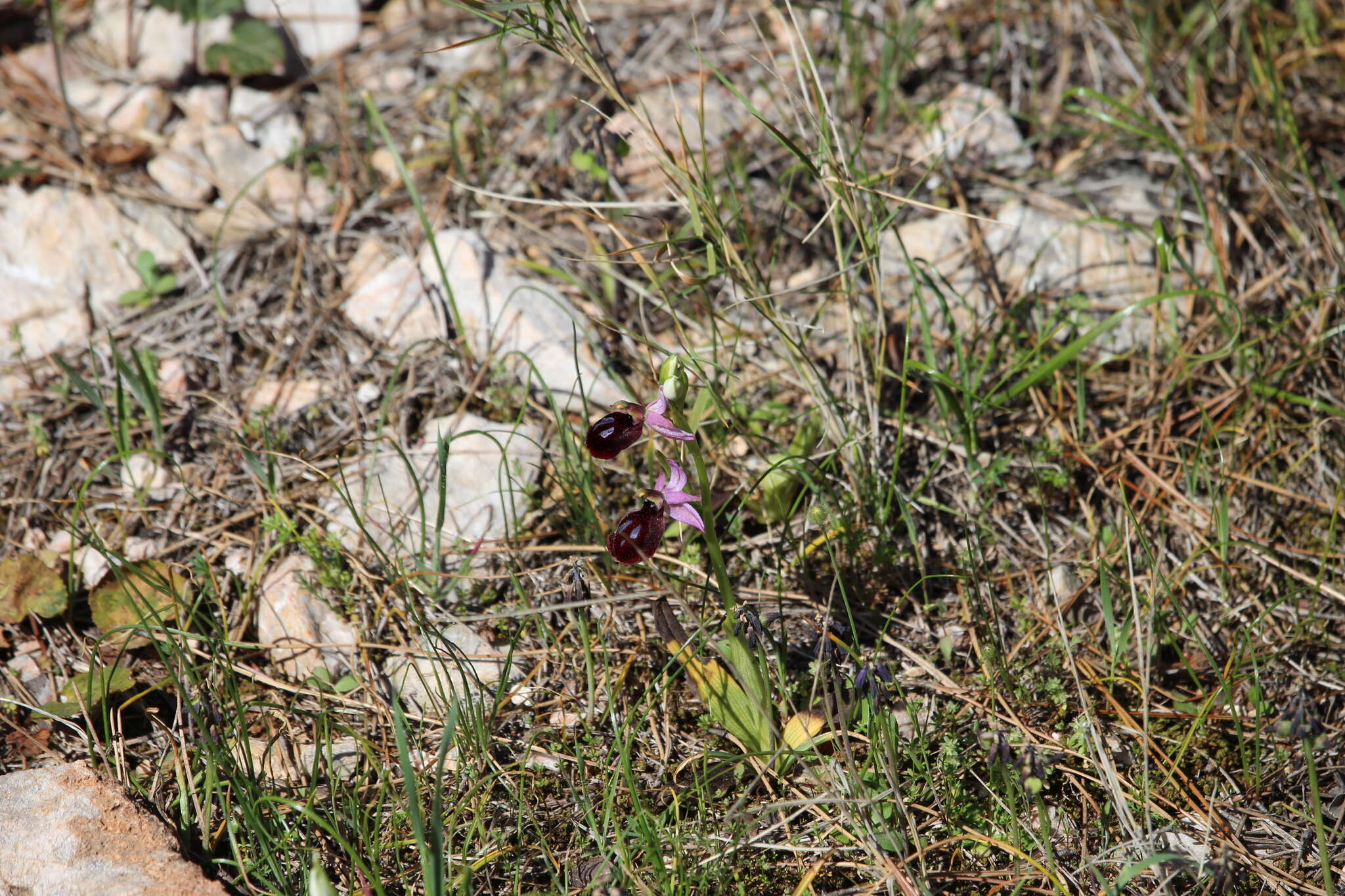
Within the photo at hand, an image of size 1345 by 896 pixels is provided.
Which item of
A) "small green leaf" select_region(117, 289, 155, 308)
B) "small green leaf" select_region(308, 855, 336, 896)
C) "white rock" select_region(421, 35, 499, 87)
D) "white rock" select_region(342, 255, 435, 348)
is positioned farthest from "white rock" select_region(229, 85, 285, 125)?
"small green leaf" select_region(308, 855, 336, 896)

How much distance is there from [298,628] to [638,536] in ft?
3.73

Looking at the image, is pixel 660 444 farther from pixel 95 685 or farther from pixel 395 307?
pixel 95 685

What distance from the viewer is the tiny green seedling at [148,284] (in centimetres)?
305

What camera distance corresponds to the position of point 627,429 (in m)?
1.66

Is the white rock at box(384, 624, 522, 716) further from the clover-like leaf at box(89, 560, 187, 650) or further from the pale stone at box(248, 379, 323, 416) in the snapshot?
the pale stone at box(248, 379, 323, 416)

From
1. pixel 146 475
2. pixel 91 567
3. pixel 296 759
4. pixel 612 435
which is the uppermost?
pixel 612 435

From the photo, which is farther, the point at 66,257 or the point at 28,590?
the point at 66,257

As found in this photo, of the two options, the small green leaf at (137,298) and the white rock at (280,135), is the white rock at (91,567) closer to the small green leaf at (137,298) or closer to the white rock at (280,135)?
the small green leaf at (137,298)

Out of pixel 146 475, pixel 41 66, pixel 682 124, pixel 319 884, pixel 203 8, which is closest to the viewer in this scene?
pixel 319 884

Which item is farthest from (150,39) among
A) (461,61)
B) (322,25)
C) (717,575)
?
(717,575)

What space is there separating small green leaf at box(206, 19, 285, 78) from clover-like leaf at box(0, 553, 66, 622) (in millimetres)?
2069

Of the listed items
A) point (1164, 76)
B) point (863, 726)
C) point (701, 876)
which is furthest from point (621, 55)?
point (701, 876)

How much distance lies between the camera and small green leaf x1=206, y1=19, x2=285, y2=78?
353cm

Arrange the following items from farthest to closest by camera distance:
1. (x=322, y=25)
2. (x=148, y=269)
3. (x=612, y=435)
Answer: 1. (x=322, y=25)
2. (x=148, y=269)
3. (x=612, y=435)
